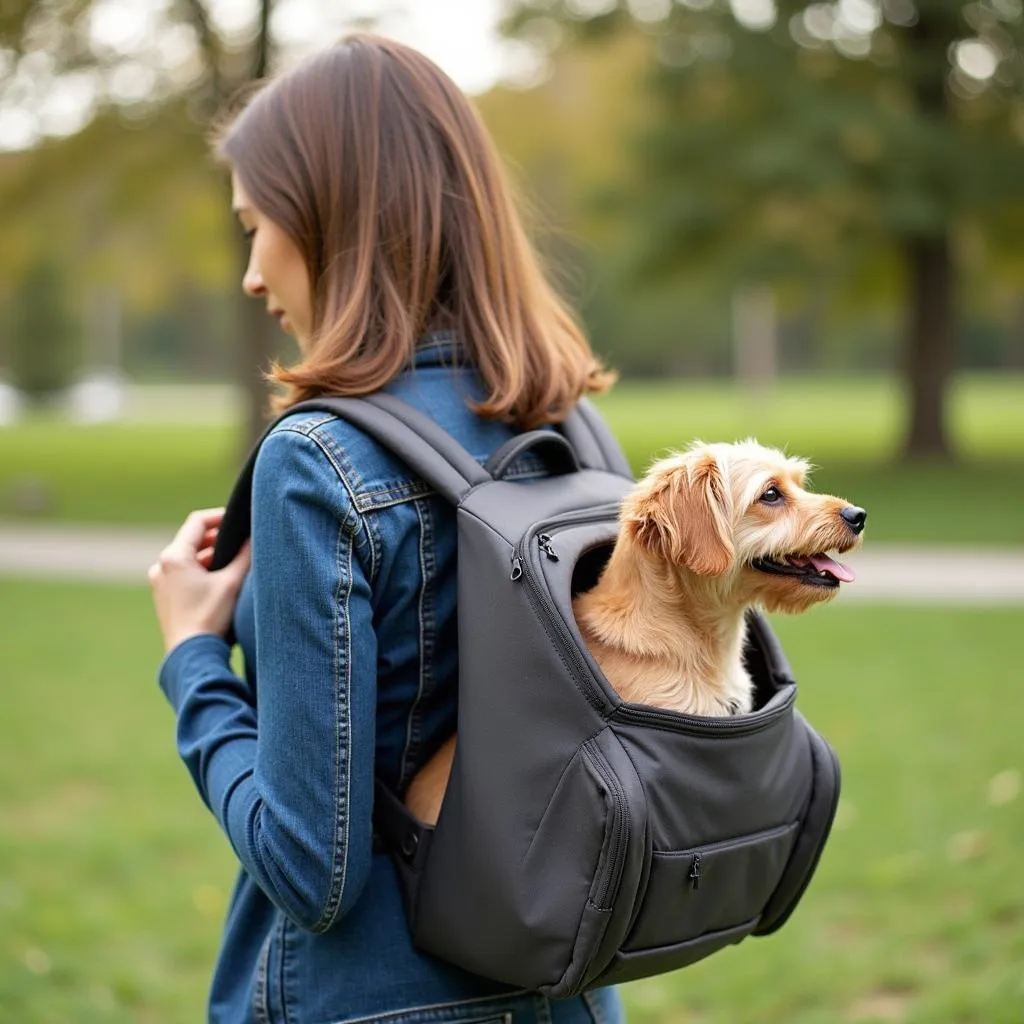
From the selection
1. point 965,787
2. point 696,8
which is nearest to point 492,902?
point 965,787

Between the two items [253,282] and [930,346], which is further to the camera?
[930,346]

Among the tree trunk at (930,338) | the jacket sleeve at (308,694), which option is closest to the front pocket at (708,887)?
the jacket sleeve at (308,694)

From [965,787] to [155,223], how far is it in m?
22.2

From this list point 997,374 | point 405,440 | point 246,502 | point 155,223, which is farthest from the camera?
point 997,374

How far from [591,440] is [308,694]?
85 centimetres

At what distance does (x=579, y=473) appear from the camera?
2285 millimetres

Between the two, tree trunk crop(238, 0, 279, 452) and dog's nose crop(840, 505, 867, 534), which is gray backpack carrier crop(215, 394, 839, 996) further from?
tree trunk crop(238, 0, 279, 452)

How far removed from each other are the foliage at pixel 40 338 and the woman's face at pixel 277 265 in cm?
5668

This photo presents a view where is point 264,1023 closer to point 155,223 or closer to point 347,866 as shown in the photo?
point 347,866

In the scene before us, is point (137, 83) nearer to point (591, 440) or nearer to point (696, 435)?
point (696, 435)

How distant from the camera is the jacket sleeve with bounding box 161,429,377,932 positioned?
5.86ft

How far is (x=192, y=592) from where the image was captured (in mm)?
2166

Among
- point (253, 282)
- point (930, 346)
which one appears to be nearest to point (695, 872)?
point (253, 282)

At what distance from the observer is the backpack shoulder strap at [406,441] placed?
192 cm
